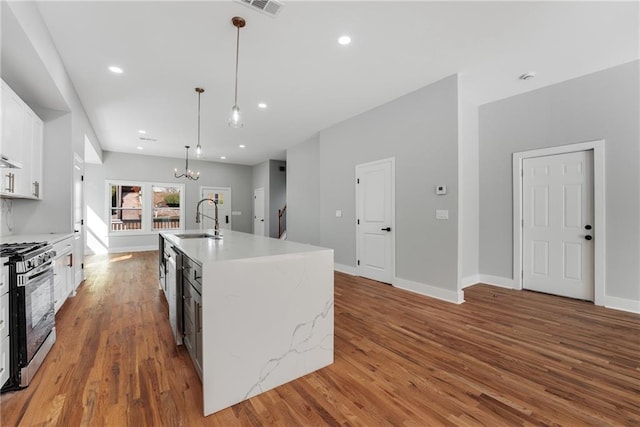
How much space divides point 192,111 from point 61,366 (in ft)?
13.5

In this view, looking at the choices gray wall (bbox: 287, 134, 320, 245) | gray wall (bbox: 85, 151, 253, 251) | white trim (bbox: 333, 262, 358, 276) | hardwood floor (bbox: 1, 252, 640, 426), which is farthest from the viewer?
gray wall (bbox: 85, 151, 253, 251)

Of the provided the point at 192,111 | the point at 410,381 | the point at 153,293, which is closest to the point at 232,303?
the point at 410,381

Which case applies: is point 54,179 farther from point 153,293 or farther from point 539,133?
point 539,133

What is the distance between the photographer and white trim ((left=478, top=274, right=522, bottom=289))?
4383 millimetres

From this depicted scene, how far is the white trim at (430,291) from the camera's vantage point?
3.65m

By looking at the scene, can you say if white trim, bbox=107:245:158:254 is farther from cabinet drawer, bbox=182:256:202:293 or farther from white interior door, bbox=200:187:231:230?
cabinet drawer, bbox=182:256:202:293

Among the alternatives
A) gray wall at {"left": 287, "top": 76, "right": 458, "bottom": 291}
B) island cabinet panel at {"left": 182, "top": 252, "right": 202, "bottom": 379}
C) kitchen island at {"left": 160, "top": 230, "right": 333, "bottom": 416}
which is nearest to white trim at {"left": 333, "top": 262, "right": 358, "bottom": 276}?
gray wall at {"left": 287, "top": 76, "right": 458, "bottom": 291}

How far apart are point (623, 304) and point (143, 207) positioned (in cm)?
1058

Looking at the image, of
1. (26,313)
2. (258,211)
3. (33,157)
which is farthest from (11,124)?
(258,211)

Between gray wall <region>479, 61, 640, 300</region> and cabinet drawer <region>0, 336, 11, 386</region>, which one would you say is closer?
cabinet drawer <region>0, 336, 11, 386</region>

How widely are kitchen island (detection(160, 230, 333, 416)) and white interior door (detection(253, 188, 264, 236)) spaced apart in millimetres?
7579

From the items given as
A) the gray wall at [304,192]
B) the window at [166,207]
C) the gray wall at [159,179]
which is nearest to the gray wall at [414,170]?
the gray wall at [304,192]

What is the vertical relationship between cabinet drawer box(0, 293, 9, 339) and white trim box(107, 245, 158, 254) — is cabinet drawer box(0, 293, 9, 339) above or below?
above

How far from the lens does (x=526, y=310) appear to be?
3.39 metres
